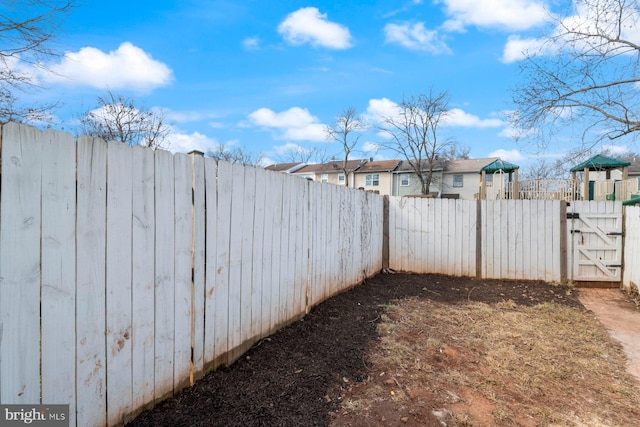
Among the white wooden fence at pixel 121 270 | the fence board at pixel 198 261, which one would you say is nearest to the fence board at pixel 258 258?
the white wooden fence at pixel 121 270

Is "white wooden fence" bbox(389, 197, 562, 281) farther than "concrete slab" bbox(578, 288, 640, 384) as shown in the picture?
Yes

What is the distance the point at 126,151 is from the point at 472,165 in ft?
101

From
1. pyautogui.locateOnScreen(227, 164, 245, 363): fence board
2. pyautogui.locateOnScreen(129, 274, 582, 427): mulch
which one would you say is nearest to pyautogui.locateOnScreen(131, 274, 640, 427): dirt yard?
A: pyautogui.locateOnScreen(129, 274, 582, 427): mulch

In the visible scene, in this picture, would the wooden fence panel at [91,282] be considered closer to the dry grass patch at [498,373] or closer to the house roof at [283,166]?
the dry grass patch at [498,373]

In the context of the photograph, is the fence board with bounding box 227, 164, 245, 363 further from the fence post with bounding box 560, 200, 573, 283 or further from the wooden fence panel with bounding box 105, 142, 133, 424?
the fence post with bounding box 560, 200, 573, 283

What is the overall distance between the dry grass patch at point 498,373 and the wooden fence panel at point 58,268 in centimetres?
162

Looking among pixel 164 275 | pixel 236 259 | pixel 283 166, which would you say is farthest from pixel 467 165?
pixel 164 275

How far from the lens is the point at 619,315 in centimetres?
452

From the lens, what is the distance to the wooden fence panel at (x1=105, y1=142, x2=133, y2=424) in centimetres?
166

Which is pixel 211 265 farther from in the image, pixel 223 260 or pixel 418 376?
pixel 418 376

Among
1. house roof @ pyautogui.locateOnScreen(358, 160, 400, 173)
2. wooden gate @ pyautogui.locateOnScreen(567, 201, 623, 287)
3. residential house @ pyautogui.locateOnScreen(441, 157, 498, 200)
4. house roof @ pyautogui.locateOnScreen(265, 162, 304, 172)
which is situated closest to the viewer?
wooden gate @ pyautogui.locateOnScreen(567, 201, 623, 287)

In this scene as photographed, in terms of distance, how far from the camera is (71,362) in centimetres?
150

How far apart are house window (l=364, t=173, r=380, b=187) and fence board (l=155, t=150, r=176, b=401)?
2985cm

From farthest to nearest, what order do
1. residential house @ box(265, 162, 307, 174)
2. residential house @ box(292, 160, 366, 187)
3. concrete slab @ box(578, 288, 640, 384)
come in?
residential house @ box(265, 162, 307, 174) → residential house @ box(292, 160, 366, 187) → concrete slab @ box(578, 288, 640, 384)
